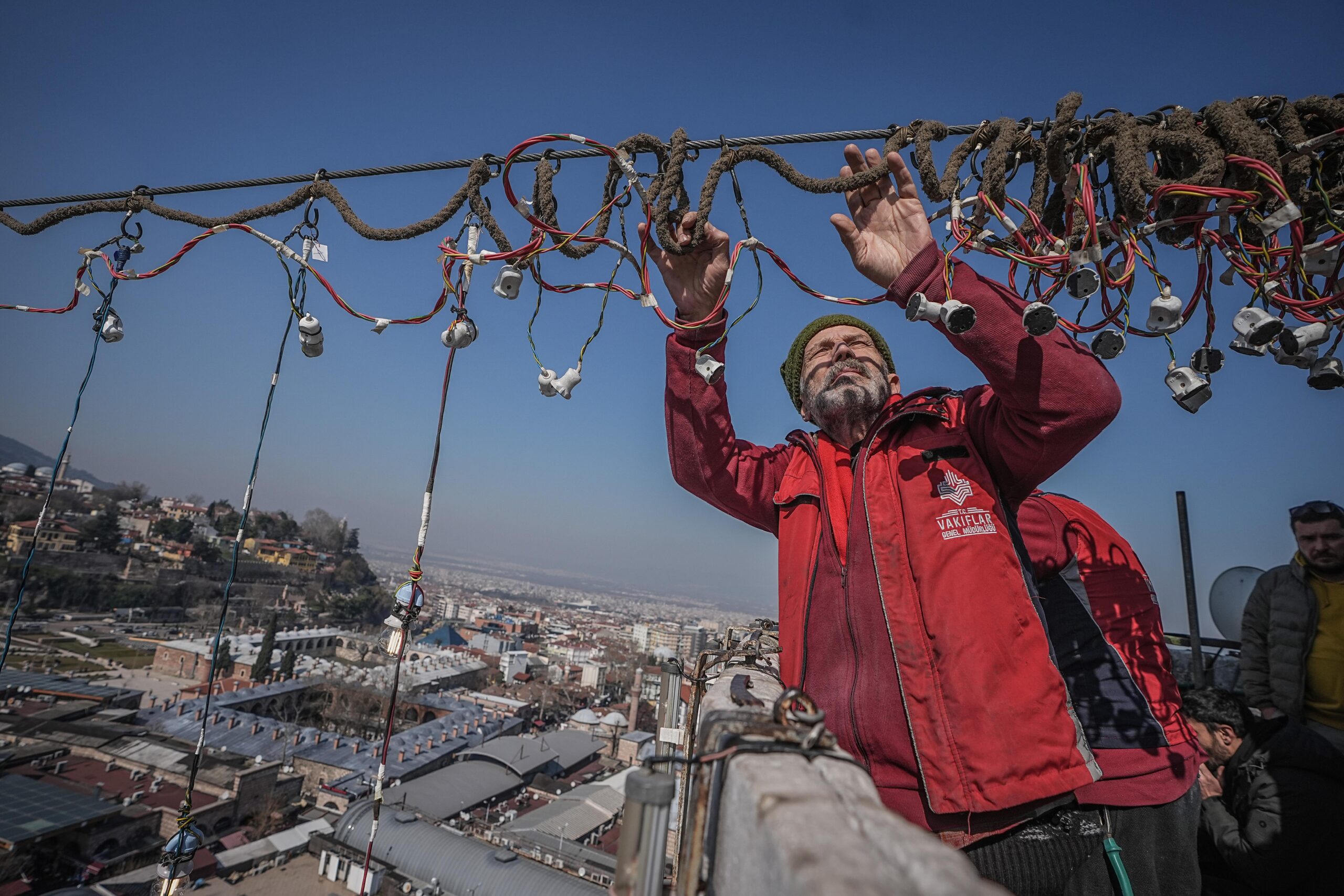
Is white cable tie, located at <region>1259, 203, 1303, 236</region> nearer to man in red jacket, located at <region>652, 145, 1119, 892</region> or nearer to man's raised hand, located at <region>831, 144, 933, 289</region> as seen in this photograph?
man in red jacket, located at <region>652, 145, 1119, 892</region>

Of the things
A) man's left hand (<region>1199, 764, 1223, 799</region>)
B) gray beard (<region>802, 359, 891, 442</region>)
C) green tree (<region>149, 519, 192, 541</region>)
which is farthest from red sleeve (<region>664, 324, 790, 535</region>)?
green tree (<region>149, 519, 192, 541</region>)

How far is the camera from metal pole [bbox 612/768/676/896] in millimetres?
790

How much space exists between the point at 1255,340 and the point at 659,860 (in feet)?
6.54

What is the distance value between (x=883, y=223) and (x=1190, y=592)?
6641mm

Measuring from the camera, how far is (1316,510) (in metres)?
2.98

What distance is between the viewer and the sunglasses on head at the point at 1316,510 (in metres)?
2.90

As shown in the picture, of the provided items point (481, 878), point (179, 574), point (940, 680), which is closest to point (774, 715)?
point (940, 680)

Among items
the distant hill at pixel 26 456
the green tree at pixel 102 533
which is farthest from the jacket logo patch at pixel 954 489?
the distant hill at pixel 26 456

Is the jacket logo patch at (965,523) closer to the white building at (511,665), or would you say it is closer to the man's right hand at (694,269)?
the man's right hand at (694,269)

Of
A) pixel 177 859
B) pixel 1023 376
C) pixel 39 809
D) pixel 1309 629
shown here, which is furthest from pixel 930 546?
pixel 39 809

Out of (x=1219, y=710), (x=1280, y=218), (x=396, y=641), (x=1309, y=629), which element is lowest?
(x=1219, y=710)

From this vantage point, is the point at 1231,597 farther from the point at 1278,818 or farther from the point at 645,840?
the point at 645,840

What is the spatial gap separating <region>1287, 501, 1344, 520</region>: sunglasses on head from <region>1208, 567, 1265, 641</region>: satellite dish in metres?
4.00

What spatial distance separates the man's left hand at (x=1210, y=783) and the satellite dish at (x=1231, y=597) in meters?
4.35
